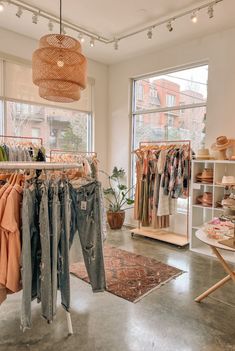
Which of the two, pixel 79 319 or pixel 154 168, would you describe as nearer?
pixel 79 319

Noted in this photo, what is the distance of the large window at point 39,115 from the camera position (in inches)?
174

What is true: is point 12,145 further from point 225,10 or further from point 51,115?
point 225,10

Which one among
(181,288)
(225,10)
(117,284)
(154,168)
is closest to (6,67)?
(154,168)

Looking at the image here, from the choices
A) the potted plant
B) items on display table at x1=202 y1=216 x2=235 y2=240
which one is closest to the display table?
items on display table at x1=202 y1=216 x2=235 y2=240

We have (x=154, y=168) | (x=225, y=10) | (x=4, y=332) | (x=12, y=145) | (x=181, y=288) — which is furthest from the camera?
(x=154, y=168)

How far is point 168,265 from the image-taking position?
144 inches

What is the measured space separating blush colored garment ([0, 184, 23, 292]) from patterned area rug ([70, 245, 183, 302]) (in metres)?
1.40

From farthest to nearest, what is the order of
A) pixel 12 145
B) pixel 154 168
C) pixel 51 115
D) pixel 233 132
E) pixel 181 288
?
pixel 51 115 < pixel 154 168 < pixel 233 132 < pixel 12 145 < pixel 181 288

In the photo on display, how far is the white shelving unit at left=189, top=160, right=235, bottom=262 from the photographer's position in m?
4.02

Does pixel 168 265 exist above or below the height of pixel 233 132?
below

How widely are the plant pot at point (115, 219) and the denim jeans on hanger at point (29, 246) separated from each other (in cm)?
351

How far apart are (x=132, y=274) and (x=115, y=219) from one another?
6.83 feet

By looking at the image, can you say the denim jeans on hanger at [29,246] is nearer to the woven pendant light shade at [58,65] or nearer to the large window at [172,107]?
the woven pendant light shade at [58,65]

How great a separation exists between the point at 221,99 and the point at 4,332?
13.4 feet
